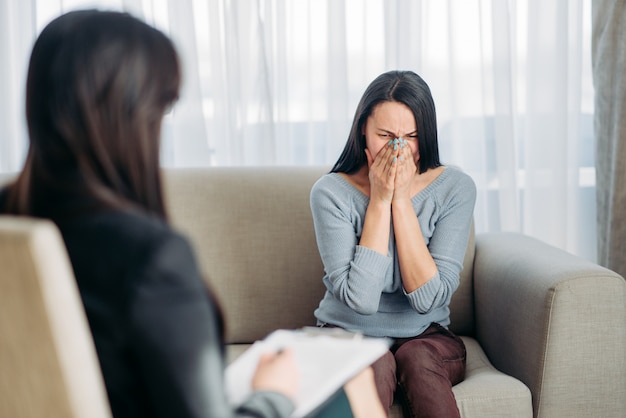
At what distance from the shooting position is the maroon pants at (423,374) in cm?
149

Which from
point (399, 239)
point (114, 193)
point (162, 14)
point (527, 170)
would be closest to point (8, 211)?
point (114, 193)

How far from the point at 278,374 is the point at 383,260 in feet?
2.67

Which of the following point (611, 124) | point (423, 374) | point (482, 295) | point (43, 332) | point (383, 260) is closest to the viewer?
point (43, 332)

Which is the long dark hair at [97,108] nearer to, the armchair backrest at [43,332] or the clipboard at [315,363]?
the armchair backrest at [43,332]

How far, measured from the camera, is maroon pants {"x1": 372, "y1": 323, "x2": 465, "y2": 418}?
149cm

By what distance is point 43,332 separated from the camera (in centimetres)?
71

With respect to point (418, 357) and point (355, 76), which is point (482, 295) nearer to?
point (418, 357)

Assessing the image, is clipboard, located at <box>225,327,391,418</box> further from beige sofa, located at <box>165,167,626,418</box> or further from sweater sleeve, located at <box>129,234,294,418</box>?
beige sofa, located at <box>165,167,626,418</box>

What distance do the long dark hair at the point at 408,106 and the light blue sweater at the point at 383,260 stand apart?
0.06 meters

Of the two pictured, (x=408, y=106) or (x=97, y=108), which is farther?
(x=408, y=106)

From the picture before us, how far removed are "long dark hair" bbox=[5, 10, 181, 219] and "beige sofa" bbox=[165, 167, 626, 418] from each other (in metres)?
0.98

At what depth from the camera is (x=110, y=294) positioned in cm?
74

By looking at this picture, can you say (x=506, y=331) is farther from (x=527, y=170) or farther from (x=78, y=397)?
(x=78, y=397)

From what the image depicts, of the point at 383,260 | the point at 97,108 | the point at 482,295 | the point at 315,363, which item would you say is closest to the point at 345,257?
the point at 383,260
